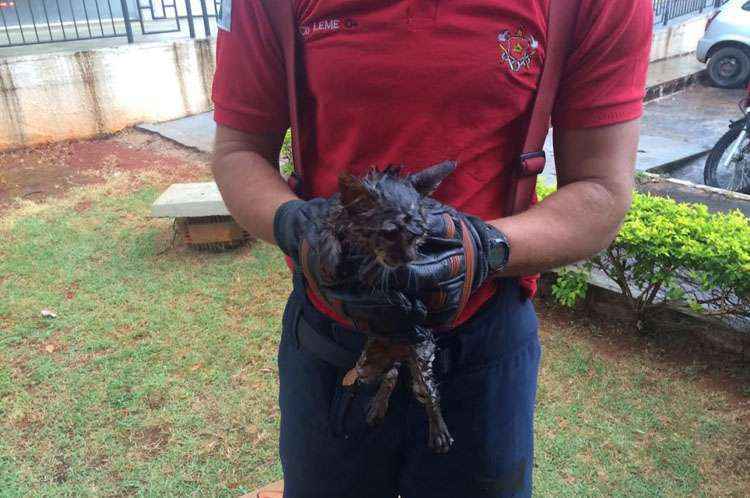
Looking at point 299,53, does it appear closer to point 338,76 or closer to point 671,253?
point 338,76

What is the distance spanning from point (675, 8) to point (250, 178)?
55.8 feet

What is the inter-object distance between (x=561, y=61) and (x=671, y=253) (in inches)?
116

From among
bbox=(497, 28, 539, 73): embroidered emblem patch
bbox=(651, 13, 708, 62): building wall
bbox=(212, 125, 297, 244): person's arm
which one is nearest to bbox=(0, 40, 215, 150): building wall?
bbox=(212, 125, 297, 244): person's arm

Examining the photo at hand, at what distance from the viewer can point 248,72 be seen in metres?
1.62

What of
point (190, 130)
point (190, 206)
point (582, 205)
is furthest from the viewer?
point (190, 130)

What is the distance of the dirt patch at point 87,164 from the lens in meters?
7.67

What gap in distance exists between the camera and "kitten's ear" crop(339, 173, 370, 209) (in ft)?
3.84

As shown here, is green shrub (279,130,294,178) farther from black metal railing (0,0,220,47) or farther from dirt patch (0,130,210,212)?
black metal railing (0,0,220,47)

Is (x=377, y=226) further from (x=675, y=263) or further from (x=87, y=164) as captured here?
(x=87, y=164)

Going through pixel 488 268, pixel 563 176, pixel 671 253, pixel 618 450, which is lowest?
pixel 618 450

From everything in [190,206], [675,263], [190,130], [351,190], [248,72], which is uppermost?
[248,72]

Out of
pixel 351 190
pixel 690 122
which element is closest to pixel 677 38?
pixel 690 122

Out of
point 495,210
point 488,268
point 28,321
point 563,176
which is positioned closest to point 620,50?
point 563,176

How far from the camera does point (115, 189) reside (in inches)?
300
